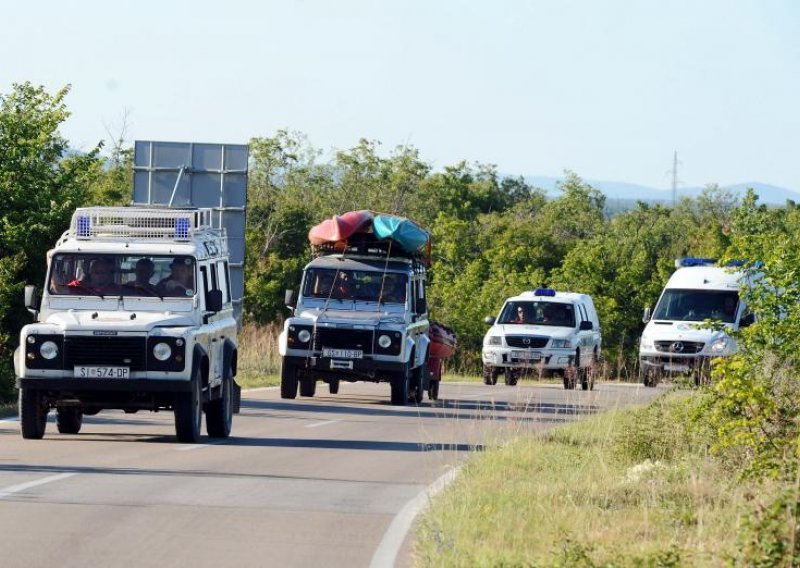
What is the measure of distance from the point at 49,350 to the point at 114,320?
0.78m

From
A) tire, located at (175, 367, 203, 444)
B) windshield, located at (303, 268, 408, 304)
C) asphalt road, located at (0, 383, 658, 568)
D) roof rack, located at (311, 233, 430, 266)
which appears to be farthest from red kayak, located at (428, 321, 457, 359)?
tire, located at (175, 367, 203, 444)

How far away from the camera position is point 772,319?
717 inches

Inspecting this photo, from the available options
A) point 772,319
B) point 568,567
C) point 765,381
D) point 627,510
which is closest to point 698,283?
point 772,319

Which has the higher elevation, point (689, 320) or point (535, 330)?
point (689, 320)

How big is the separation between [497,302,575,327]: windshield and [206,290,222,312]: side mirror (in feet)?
66.2

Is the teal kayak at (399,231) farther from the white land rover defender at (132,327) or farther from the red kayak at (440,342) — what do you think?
the white land rover defender at (132,327)

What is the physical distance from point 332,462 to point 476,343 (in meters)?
35.9

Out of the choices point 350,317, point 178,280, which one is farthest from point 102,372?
point 350,317

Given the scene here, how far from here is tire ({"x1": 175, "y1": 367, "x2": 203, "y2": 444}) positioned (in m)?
18.8

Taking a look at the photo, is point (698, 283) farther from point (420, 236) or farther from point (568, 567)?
point (568, 567)

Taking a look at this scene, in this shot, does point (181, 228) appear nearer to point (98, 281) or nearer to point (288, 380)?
point (98, 281)

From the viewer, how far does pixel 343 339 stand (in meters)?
28.1

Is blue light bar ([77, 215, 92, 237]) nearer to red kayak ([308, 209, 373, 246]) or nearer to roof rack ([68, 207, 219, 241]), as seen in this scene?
roof rack ([68, 207, 219, 241])

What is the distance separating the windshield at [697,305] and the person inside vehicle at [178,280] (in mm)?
19021
